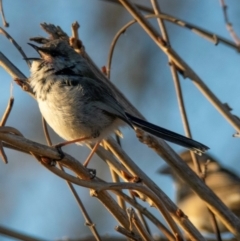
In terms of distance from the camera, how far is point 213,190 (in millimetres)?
5195

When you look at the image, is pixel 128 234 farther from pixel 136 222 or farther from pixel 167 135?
pixel 167 135

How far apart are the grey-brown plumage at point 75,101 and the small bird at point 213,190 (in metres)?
2.05

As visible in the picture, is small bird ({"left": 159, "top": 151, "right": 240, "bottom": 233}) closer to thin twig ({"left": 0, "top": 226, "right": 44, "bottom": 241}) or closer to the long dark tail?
the long dark tail

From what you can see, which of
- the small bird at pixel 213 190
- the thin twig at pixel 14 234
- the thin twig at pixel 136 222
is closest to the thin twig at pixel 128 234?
the thin twig at pixel 136 222

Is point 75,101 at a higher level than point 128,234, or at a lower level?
higher

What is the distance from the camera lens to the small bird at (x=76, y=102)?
275cm

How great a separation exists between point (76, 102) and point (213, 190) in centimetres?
266

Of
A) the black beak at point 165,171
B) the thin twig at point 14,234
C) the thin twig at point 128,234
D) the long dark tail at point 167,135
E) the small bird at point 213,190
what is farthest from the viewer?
the black beak at point 165,171

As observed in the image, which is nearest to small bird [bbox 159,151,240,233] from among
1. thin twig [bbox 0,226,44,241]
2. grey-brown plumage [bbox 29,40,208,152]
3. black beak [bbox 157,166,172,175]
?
black beak [bbox 157,166,172,175]

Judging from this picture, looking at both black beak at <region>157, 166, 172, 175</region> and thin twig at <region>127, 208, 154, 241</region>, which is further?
black beak at <region>157, 166, 172, 175</region>

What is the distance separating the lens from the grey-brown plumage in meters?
2.75

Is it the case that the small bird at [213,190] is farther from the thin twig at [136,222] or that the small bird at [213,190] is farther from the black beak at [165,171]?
the thin twig at [136,222]

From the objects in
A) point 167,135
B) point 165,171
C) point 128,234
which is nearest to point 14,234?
point 128,234

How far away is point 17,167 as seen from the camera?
706cm
